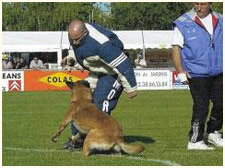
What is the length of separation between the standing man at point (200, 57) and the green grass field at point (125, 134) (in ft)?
1.83

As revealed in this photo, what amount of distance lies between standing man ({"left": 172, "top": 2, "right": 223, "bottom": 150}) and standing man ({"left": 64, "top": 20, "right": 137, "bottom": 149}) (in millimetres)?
848

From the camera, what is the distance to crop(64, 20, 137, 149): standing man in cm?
948

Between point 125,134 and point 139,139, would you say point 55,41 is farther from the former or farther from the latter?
point 139,139

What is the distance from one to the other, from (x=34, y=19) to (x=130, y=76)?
2021 inches

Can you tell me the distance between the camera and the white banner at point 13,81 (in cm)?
3161

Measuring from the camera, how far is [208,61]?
10016mm

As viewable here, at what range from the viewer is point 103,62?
31.7 feet

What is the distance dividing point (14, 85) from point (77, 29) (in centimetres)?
2266

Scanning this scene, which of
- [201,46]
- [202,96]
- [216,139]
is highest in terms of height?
[201,46]

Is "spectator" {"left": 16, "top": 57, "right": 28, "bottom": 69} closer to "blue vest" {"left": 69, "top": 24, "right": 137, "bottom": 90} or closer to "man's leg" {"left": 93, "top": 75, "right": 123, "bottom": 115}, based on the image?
"man's leg" {"left": 93, "top": 75, "right": 123, "bottom": 115}

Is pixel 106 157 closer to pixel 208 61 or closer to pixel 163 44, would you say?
pixel 208 61

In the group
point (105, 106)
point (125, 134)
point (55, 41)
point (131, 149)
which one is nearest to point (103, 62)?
point (105, 106)

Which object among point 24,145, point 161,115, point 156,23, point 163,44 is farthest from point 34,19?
point 24,145

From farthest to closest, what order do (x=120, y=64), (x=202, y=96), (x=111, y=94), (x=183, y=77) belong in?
(x=202, y=96) → (x=111, y=94) → (x=183, y=77) → (x=120, y=64)
